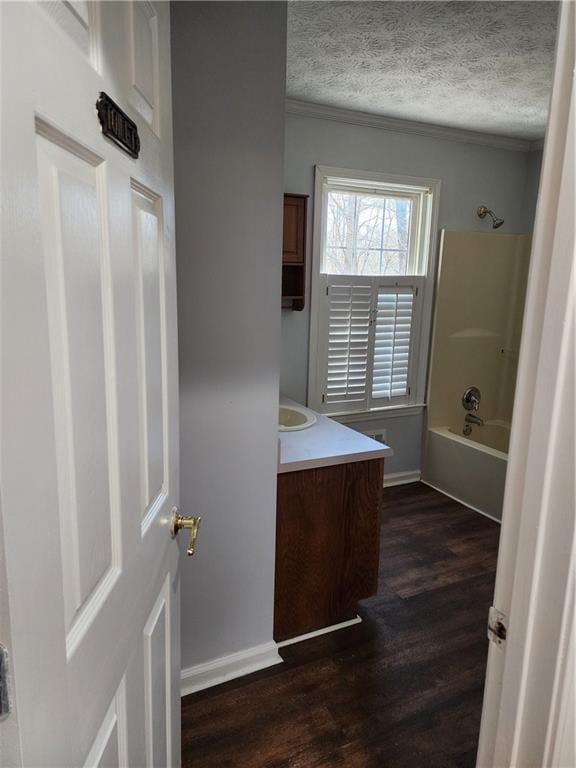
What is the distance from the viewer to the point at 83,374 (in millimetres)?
591

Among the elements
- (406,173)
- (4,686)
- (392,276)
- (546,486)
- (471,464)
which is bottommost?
(471,464)

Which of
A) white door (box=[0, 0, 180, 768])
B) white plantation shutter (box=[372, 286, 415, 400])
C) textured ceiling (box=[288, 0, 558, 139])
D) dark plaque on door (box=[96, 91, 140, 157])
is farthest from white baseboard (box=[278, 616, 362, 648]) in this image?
textured ceiling (box=[288, 0, 558, 139])

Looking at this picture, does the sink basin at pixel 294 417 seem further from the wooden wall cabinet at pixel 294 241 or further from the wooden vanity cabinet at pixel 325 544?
the wooden wall cabinet at pixel 294 241

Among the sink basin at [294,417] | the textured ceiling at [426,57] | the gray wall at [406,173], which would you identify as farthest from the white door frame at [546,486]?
the gray wall at [406,173]

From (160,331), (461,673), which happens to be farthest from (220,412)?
(461,673)

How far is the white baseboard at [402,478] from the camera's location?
3670 mm

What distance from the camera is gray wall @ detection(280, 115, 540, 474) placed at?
9.64ft

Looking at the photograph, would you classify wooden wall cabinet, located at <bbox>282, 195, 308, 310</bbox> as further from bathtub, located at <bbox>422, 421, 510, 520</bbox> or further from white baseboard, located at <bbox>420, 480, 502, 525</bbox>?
white baseboard, located at <bbox>420, 480, 502, 525</bbox>

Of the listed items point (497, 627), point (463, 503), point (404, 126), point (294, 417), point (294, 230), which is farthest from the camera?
point (463, 503)

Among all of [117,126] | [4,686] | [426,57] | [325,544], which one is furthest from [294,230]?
[4,686]

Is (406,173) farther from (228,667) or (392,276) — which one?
(228,667)

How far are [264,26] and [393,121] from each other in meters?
1.90

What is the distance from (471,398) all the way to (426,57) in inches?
93.8

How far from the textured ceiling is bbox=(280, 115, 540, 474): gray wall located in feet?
0.62
